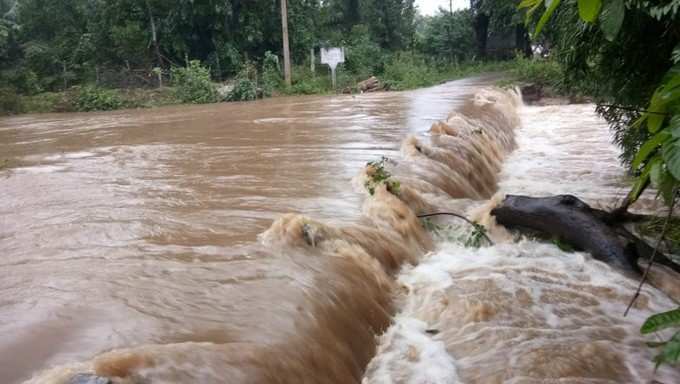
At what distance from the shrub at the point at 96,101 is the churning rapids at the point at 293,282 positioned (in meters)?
12.4

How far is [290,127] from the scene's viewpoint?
1048 centimetres

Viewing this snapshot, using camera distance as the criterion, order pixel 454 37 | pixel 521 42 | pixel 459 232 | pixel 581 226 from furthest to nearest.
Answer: pixel 454 37 → pixel 521 42 → pixel 459 232 → pixel 581 226

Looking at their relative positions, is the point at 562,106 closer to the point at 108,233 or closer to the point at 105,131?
the point at 105,131

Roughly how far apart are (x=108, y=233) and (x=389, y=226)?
7.30 ft

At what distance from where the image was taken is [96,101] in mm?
18609

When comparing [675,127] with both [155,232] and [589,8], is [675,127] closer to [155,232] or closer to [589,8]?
[589,8]

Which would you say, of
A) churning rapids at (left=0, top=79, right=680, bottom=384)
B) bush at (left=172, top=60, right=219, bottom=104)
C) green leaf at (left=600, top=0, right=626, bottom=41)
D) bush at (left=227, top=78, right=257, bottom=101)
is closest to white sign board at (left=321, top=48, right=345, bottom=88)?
bush at (left=227, top=78, right=257, bottom=101)

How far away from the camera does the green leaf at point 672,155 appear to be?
1.41 meters

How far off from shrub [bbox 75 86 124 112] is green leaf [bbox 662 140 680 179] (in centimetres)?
1930

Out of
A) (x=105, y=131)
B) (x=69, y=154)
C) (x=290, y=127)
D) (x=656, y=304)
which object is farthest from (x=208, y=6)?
(x=656, y=304)

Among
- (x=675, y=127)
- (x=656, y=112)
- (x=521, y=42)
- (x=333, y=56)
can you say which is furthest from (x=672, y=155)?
(x=521, y=42)

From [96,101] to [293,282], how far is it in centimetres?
1754

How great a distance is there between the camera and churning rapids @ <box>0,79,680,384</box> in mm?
2654

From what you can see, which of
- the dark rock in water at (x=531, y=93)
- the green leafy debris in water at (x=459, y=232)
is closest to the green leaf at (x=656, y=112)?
the green leafy debris in water at (x=459, y=232)
